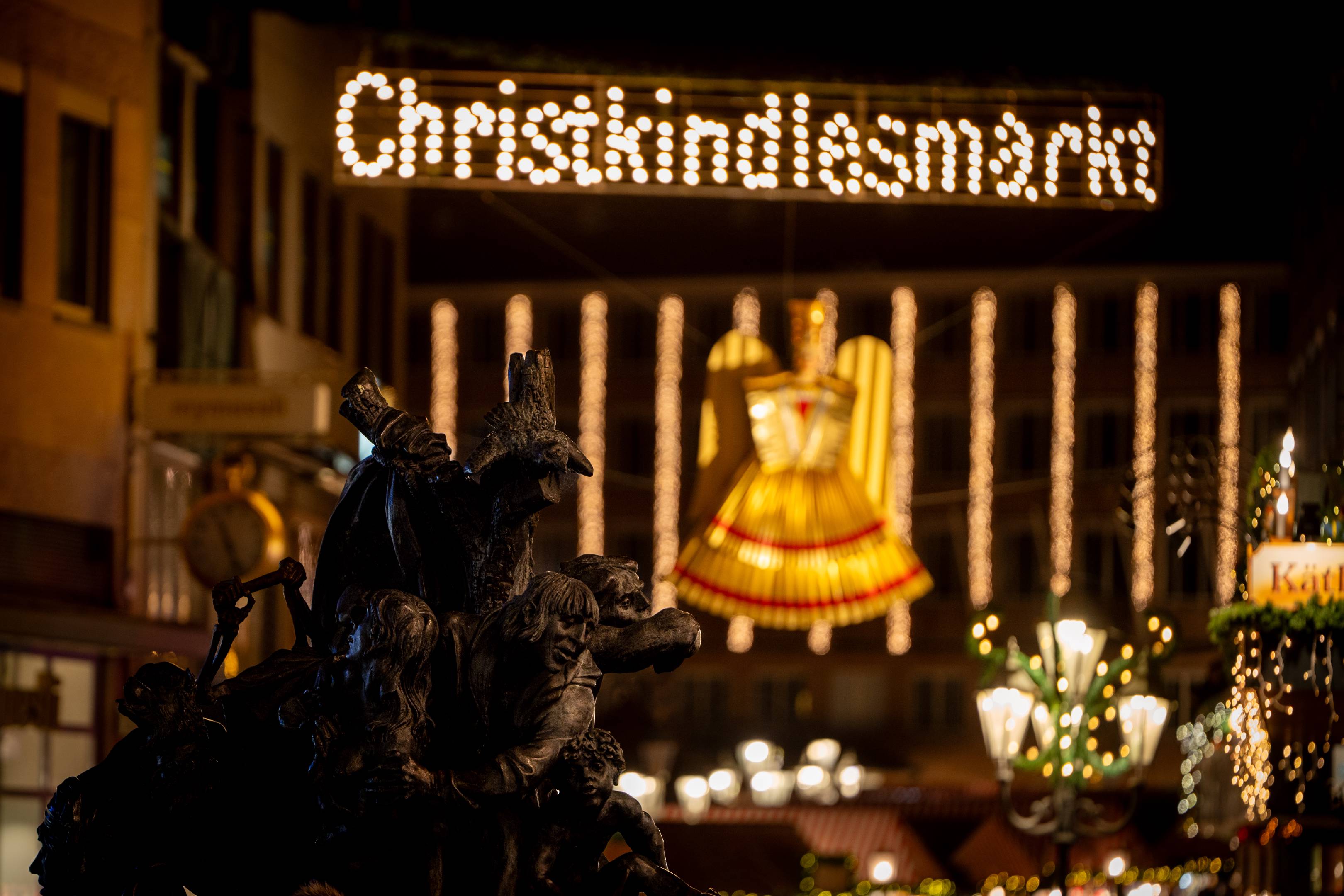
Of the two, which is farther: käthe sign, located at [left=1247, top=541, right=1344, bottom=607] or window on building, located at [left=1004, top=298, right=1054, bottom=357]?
window on building, located at [left=1004, top=298, right=1054, bottom=357]

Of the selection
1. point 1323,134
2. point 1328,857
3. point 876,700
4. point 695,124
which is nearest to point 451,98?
point 695,124

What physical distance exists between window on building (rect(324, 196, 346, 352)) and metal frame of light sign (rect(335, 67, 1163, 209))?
1535 cm

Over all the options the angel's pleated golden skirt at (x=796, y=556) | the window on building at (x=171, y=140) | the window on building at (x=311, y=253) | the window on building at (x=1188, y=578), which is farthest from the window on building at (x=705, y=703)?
the angel's pleated golden skirt at (x=796, y=556)

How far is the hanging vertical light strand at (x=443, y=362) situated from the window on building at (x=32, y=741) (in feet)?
106

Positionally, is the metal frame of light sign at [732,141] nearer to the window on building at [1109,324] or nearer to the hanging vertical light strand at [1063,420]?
the hanging vertical light strand at [1063,420]

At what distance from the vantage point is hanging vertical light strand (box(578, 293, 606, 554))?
52.6 metres

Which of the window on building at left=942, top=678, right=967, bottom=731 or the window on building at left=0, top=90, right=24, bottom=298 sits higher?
the window on building at left=0, top=90, right=24, bottom=298

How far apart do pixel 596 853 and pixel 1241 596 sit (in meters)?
10.8

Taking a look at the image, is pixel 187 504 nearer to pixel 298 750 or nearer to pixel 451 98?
pixel 451 98

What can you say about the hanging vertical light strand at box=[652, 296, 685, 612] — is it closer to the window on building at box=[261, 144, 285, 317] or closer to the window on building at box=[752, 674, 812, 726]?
the window on building at box=[752, 674, 812, 726]

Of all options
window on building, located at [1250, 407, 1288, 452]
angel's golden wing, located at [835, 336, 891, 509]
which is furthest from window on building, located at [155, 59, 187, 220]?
window on building, located at [1250, 407, 1288, 452]

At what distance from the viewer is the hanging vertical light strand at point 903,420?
170ft

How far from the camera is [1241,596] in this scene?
15.1 m

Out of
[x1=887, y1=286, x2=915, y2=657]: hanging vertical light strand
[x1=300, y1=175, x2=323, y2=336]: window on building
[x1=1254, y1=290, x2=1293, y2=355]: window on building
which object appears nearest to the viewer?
[x1=300, y1=175, x2=323, y2=336]: window on building
